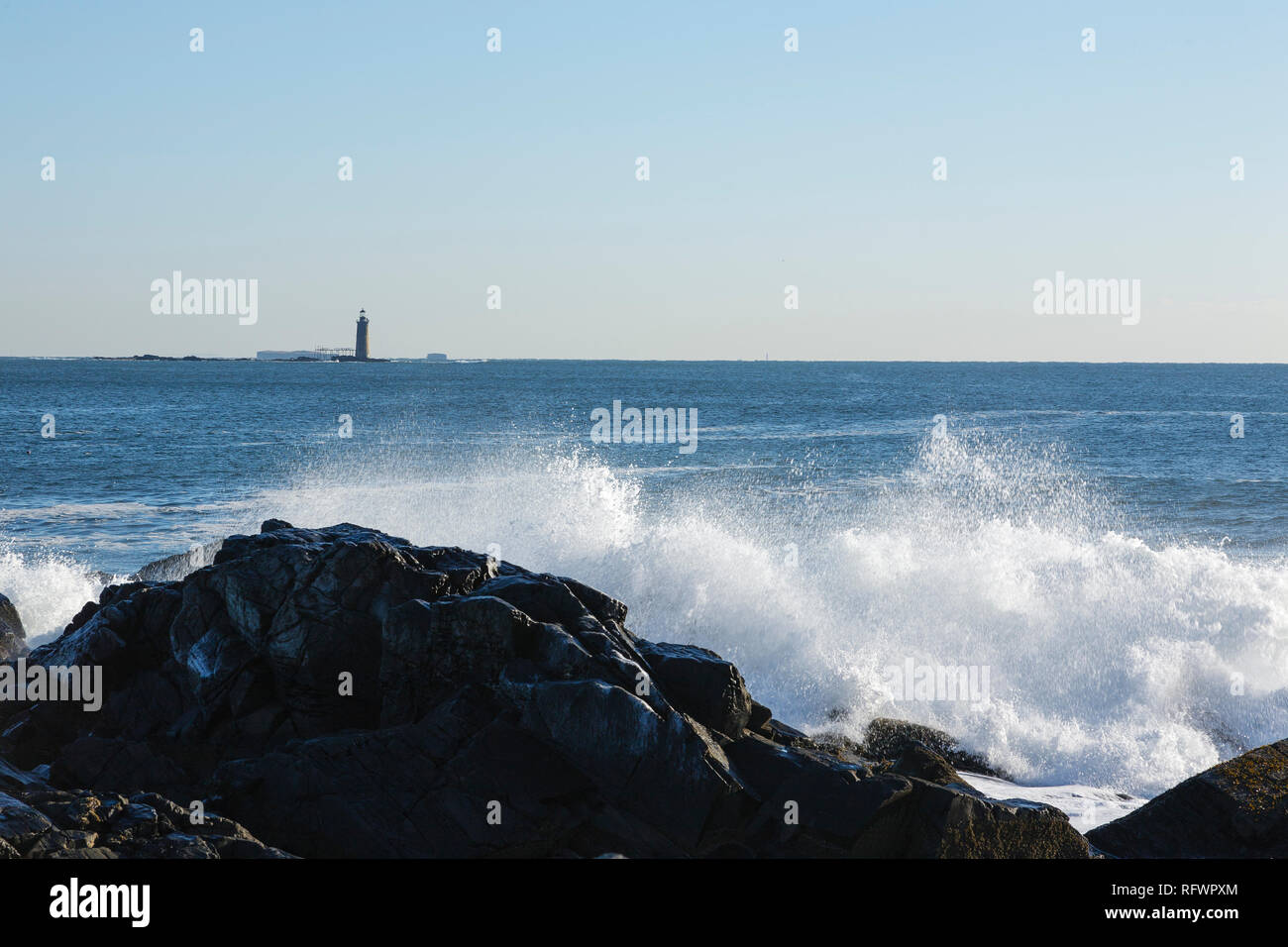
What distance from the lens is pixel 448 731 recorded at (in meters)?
10.7

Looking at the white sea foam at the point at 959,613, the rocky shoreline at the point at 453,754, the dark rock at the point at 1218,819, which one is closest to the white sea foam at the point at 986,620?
the white sea foam at the point at 959,613

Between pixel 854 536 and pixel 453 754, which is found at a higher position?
pixel 854 536

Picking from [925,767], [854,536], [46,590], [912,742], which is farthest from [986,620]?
[46,590]

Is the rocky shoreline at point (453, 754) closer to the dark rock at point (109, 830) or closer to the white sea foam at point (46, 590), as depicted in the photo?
the dark rock at point (109, 830)

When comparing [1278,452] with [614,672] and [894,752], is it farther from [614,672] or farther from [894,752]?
[614,672]

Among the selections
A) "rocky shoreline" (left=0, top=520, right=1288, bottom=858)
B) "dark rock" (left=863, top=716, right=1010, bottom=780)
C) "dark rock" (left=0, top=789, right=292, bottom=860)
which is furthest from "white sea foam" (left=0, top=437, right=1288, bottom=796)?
"dark rock" (left=0, top=789, right=292, bottom=860)

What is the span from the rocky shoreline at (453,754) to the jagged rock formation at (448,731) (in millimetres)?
23

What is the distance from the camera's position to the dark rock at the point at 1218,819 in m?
10.2

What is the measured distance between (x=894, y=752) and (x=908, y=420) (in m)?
55.5

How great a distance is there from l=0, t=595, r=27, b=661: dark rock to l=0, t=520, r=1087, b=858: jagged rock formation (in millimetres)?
2603

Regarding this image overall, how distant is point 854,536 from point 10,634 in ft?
48.8

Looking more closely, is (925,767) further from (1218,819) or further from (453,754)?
(453,754)
